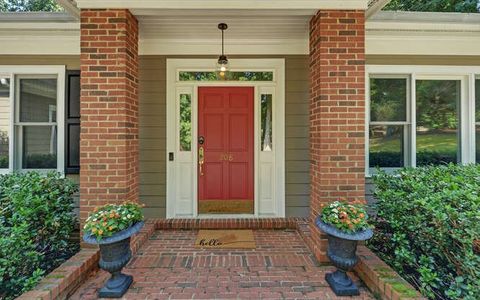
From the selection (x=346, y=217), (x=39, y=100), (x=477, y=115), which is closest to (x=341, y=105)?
(x=346, y=217)

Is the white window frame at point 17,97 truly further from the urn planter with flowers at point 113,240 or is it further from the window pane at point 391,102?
the window pane at point 391,102

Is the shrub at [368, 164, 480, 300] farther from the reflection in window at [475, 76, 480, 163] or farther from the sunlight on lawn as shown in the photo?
the reflection in window at [475, 76, 480, 163]

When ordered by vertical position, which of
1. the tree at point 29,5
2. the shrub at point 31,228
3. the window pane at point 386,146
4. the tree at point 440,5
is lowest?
the shrub at point 31,228

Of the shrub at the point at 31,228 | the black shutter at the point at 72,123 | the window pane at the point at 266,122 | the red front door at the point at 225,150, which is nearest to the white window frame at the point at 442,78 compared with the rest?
the window pane at the point at 266,122

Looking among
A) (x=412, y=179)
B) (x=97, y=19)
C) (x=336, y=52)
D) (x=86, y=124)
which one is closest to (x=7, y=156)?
(x=86, y=124)

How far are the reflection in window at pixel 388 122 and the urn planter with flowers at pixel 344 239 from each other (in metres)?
2.10

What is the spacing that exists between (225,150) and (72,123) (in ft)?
7.31

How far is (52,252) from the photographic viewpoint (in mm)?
3172

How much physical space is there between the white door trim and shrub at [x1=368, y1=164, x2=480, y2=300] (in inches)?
60.5

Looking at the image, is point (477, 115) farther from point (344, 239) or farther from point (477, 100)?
point (344, 239)

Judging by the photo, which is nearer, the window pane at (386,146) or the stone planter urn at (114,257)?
the stone planter urn at (114,257)

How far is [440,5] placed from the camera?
727cm

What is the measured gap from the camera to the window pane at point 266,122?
4.54 meters

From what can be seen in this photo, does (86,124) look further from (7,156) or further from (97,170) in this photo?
(7,156)
